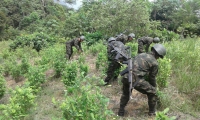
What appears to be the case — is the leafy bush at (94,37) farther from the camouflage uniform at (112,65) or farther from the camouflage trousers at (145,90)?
the camouflage trousers at (145,90)

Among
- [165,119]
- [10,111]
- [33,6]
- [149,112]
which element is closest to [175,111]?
[149,112]

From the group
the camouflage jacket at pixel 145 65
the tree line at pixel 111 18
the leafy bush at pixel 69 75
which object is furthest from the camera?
the tree line at pixel 111 18

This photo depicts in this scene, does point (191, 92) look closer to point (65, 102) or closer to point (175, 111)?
point (175, 111)

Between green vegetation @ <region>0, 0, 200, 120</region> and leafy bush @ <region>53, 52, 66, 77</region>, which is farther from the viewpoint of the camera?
leafy bush @ <region>53, 52, 66, 77</region>

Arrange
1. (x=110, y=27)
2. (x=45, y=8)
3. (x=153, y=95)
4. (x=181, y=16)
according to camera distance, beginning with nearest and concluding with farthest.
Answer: (x=153, y=95) → (x=110, y=27) → (x=181, y=16) → (x=45, y=8)

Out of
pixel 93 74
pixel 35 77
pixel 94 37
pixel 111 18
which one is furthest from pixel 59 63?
pixel 94 37

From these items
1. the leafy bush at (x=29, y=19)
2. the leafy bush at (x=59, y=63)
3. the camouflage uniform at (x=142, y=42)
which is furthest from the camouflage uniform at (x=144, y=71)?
the leafy bush at (x=29, y=19)

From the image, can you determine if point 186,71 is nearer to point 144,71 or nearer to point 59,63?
point 144,71

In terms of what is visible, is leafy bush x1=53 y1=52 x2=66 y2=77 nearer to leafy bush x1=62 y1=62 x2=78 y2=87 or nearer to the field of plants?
the field of plants

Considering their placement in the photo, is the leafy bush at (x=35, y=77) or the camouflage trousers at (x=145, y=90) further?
the leafy bush at (x=35, y=77)

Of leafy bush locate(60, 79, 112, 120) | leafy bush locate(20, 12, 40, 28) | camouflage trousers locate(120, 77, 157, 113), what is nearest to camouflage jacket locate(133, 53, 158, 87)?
camouflage trousers locate(120, 77, 157, 113)

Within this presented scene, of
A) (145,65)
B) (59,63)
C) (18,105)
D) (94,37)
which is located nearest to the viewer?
(18,105)

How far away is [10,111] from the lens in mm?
3529

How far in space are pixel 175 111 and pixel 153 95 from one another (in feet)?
2.78
